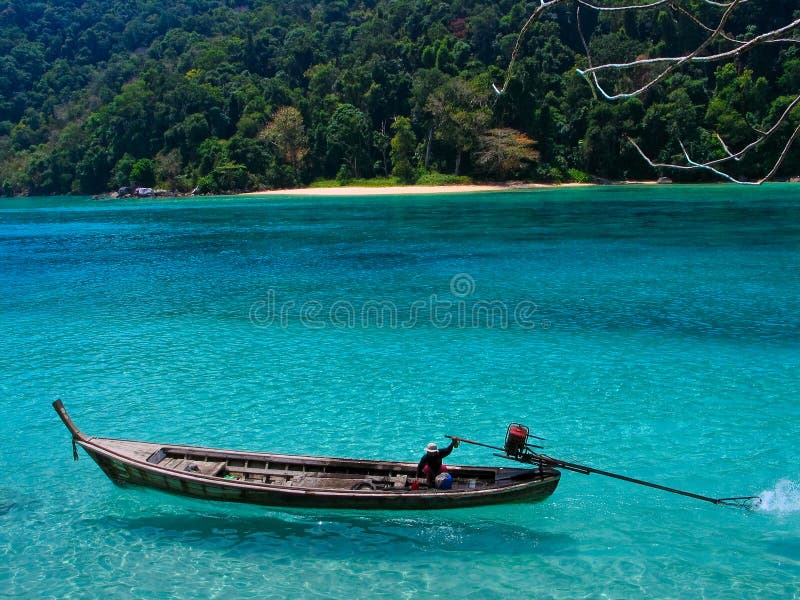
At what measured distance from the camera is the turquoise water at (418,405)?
10.9m

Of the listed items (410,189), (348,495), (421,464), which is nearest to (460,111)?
(410,189)

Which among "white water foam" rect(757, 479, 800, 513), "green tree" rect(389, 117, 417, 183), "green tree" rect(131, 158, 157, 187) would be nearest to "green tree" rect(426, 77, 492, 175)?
"green tree" rect(389, 117, 417, 183)

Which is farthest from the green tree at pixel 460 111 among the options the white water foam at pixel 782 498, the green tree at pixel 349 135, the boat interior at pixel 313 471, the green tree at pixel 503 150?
the boat interior at pixel 313 471

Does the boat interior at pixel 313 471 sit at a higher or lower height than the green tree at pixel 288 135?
lower

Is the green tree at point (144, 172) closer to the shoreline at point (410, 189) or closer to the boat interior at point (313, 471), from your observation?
the shoreline at point (410, 189)

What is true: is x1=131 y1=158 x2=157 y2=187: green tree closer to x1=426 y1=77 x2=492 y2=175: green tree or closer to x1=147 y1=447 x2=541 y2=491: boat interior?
x1=426 y1=77 x2=492 y2=175: green tree

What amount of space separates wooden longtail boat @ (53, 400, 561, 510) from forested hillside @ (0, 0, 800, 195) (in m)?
68.1

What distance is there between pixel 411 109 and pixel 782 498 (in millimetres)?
90333

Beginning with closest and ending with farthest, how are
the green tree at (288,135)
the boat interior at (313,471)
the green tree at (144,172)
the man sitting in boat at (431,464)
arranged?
1. the man sitting in boat at (431,464)
2. the boat interior at (313,471)
3. the green tree at (288,135)
4. the green tree at (144,172)

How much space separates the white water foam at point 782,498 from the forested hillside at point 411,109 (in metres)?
67.0

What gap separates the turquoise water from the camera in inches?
431

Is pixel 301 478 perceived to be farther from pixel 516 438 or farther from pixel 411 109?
pixel 411 109

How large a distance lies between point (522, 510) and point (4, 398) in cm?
1440

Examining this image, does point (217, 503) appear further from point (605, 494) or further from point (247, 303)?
point (247, 303)
